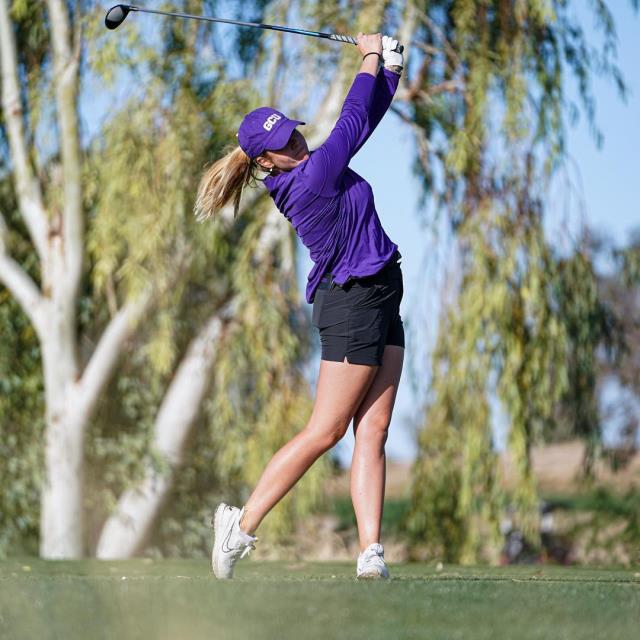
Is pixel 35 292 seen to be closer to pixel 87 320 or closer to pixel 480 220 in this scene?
pixel 87 320

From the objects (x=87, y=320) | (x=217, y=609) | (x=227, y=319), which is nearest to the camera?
(x=217, y=609)

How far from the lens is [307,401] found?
1071 centimetres

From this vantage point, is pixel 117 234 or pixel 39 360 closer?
pixel 117 234

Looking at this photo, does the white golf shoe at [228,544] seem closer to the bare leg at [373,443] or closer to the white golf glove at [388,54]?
the bare leg at [373,443]

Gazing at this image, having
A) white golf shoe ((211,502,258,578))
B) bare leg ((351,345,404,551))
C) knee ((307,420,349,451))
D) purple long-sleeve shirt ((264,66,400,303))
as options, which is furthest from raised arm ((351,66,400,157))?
white golf shoe ((211,502,258,578))

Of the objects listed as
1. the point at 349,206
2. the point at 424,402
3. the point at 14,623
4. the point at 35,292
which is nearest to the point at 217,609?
the point at 14,623

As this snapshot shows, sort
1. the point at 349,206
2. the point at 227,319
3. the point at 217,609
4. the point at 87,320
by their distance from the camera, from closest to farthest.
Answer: the point at 217,609 < the point at 349,206 < the point at 227,319 < the point at 87,320

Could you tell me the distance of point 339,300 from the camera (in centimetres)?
483

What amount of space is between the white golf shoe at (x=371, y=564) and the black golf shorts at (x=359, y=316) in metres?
0.68

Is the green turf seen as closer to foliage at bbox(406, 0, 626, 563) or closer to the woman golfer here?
the woman golfer

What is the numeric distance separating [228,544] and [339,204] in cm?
129

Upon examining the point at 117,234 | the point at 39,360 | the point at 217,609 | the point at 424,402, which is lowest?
the point at 217,609

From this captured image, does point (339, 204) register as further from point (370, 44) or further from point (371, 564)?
point (371, 564)

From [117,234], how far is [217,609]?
7.43 meters
